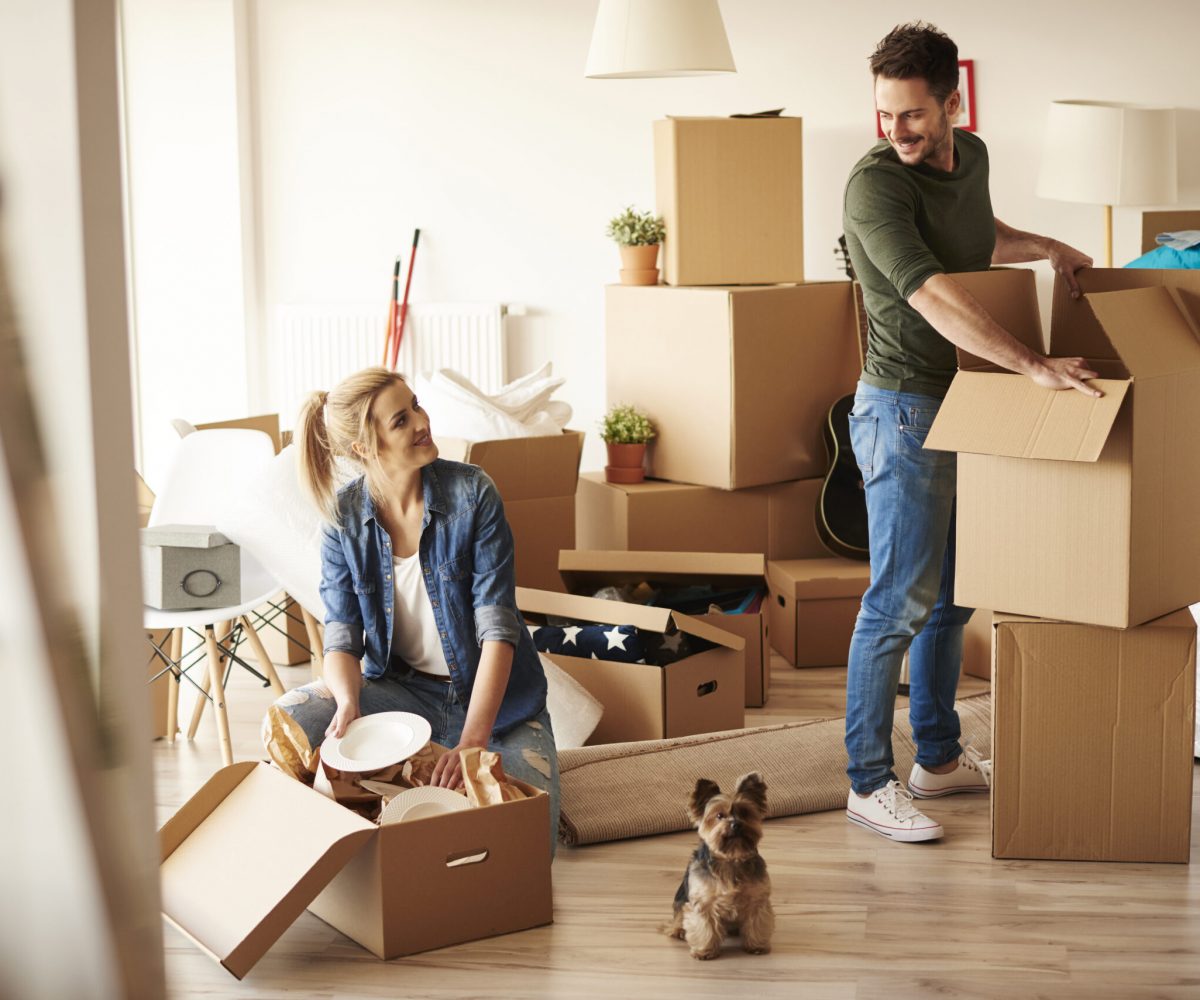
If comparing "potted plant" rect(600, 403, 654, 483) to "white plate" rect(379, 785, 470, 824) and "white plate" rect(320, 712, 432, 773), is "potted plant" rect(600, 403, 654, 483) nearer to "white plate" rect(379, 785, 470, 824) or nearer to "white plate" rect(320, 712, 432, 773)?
"white plate" rect(320, 712, 432, 773)

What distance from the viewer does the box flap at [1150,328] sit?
6.92 ft

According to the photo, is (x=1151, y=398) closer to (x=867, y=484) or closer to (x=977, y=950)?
(x=867, y=484)

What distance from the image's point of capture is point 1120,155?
13.2 feet

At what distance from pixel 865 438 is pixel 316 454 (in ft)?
3.22

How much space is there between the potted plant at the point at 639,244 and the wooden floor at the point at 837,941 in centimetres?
202

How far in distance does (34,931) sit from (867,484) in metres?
1.93

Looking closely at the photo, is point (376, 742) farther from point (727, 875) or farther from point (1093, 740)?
point (1093, 740)

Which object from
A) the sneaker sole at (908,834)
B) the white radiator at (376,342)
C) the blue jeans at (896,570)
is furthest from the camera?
the white radiator at (376,342)

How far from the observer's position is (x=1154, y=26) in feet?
14.2

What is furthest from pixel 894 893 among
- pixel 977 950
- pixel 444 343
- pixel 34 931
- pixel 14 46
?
pixel 444 343

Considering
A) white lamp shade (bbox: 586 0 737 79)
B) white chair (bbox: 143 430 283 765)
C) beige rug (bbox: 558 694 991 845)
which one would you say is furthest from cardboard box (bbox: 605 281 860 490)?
white chair (bbox: 143 430 283 765)

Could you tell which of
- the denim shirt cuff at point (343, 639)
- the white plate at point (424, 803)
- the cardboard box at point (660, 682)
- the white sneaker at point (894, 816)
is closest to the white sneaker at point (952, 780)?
the white sneaker at point (894, 816)

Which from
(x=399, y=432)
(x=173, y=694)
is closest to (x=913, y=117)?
(x=399, y=432)

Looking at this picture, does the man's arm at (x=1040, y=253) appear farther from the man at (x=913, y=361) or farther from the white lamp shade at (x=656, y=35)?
the white lamp shade at (x=656, y=35)
